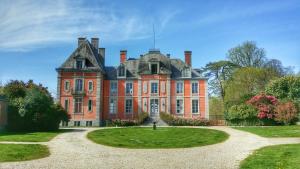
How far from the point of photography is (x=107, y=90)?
40.4 m

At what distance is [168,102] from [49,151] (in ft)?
82.7

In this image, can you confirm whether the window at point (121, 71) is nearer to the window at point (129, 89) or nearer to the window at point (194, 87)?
the window at point (129, 89)

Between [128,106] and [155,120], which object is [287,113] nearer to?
[155,120]

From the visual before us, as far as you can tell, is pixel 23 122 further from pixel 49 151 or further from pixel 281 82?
pixel 281 82

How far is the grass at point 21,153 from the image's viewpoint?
13.0 metres

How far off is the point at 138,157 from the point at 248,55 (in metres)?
38.2

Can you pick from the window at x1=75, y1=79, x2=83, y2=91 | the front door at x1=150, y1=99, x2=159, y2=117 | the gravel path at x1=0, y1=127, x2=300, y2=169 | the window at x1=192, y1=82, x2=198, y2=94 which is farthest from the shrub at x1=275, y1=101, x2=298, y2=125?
the window at x1=75, y1=79, x2=83, y2=91

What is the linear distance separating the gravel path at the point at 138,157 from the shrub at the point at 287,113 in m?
15.6

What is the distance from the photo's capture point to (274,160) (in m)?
12.4

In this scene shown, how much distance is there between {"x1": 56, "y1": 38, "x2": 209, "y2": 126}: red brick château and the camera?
3844cm

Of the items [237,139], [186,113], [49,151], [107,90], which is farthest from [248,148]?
[107,90]

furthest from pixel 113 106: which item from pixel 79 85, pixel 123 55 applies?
pixel 123 55

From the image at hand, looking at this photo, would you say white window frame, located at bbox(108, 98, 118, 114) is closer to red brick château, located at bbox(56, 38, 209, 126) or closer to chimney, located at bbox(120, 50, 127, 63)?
red brick château, located at bbox(56, 38, 209, 126)

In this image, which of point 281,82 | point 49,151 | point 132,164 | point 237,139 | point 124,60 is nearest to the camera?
point 132,164
